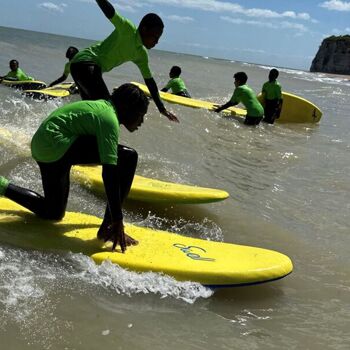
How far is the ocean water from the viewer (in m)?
2.42

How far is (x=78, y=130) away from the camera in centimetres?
289

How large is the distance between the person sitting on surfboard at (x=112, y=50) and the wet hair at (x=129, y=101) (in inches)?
52.5

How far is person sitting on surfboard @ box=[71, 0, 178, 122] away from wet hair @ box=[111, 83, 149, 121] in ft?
4.38

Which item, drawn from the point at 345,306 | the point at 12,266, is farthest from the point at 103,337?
the point at 345,306

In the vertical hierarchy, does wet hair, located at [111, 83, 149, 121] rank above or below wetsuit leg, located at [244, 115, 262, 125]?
above

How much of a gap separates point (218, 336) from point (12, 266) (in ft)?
4.02

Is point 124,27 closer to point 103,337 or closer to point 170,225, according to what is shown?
point 170,225

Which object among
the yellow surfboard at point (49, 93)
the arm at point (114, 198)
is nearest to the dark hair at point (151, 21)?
the arm at point (114, 198)

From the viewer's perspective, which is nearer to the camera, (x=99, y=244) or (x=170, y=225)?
(x=99, y=244)

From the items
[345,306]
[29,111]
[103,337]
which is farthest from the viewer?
[29,111]

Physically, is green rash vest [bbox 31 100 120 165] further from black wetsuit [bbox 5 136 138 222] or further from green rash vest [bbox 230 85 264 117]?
green rash vest [bbox 230 85 264 117]

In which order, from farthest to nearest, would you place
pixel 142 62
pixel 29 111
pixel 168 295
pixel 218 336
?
1. pixel 29 111
2. pixel 142 62
3. pixel 168 295
4. pixel 218 336

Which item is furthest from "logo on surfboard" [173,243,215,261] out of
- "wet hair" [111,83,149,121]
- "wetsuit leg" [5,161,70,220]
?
"wet hair" [111,83,149,121]

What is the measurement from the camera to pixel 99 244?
3.12 metres
